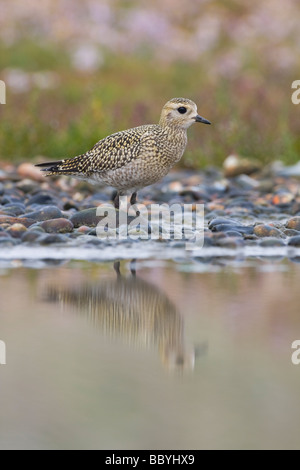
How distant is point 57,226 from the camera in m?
9.13

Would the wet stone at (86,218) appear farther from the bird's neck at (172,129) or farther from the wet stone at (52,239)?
the bird's neck at (172,129)

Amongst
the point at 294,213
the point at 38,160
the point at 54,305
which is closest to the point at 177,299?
the point at 54,305

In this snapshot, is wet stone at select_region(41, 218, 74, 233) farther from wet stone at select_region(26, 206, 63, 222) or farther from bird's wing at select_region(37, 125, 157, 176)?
bird's wing at select_region(37, 125, 157, 176)

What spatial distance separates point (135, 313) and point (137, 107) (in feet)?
39.2

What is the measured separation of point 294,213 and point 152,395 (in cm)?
657

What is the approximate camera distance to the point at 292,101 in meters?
19.5

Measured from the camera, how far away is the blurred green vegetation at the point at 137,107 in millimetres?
14867

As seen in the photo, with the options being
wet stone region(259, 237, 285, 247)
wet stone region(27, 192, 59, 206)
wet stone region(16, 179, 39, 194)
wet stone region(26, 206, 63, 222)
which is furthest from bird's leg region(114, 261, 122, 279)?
wet stone region(16, 179, 39, 194)

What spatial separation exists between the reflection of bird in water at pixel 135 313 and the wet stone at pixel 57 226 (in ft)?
5.62

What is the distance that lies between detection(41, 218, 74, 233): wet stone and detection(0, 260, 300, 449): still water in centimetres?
117

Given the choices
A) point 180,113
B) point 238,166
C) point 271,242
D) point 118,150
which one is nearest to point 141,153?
point 118,150

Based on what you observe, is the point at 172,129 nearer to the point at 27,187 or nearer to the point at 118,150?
the point at 118,150

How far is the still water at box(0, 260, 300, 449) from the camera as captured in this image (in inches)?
163

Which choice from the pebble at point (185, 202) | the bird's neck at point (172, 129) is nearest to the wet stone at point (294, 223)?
the pebble at point (185, 202)
